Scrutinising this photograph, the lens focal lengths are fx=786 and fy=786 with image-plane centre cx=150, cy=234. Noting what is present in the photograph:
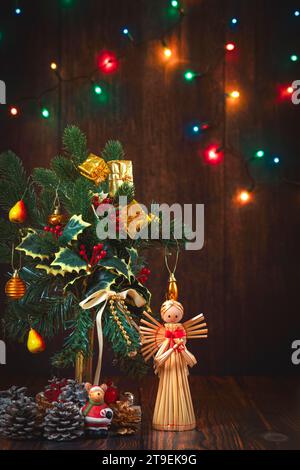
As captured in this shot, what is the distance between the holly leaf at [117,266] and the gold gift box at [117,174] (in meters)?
0.19

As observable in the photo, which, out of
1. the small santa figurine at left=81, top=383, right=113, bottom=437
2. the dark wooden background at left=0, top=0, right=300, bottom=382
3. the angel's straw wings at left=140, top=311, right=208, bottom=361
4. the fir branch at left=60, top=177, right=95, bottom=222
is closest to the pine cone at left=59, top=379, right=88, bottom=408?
the small santa figurine at left=81, top=383, right=113, bottom=437

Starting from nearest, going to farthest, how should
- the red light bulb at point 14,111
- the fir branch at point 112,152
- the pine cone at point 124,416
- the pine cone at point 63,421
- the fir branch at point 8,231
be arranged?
1. the pine cone at point 63,421
2. the pine cone at point 124,416
3. the fir branch at point 8,231
4. the fir branch at point 112,152
5. the red light bulb at point 14,111

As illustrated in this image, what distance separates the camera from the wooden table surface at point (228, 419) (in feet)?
5.24

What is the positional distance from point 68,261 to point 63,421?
12.9 inches

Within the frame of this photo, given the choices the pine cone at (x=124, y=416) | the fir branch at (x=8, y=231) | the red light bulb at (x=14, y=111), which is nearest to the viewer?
the pine cone at (x=124, y=416)

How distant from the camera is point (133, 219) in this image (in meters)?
1.74

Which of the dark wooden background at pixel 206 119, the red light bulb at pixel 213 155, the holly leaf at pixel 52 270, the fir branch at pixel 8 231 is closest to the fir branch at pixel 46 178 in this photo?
the fir branch at pixel 8 231

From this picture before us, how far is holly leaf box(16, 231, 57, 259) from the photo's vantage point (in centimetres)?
170

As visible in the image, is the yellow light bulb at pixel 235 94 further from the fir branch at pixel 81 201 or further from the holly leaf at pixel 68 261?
the holly leaf at pixel 68 261

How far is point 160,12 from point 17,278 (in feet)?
4.15

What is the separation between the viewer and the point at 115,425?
5.66 ft
